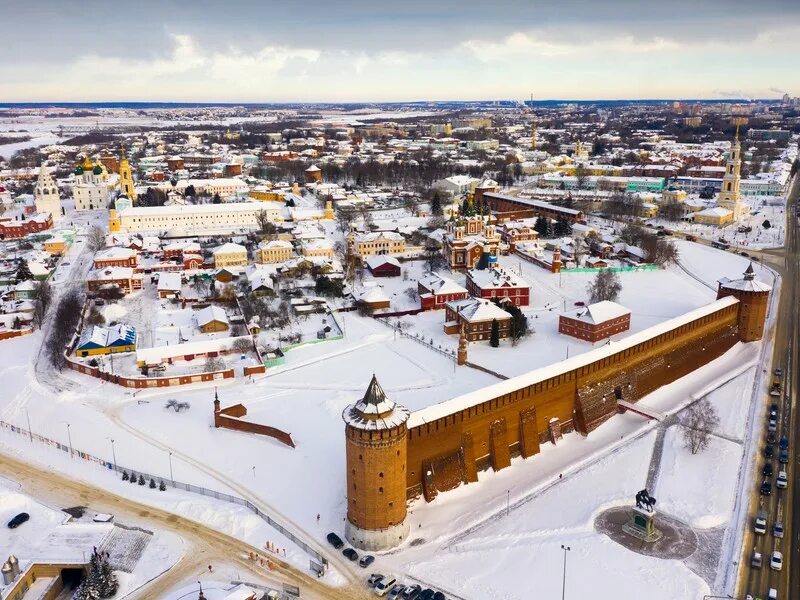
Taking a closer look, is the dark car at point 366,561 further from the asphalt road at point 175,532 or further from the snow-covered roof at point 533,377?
the snow-covered roof at point 533,377

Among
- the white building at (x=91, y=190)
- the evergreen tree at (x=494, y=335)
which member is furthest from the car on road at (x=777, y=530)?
the white building at (x=91, y=190)

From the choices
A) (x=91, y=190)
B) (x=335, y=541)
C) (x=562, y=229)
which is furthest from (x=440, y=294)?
(x=91, y=190)

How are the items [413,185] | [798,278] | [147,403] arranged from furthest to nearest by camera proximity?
[413,185] < [798,278] < [147,403]

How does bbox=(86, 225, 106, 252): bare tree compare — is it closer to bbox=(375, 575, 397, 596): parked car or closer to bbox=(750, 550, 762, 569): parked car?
bbox=(375, 575, 397, 596): parked car

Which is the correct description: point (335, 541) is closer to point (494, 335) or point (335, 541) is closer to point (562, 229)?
point (494, 335)

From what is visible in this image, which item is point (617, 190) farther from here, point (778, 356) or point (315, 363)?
point (315, 363)

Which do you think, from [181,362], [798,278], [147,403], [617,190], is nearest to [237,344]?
[181,362]

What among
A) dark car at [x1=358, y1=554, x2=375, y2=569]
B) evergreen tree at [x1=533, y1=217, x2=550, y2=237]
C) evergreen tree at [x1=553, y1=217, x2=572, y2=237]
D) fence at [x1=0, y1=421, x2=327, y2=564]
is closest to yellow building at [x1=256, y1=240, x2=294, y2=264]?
evergreen tree at [x1=533, y1=217, x2=550, y2=237]
